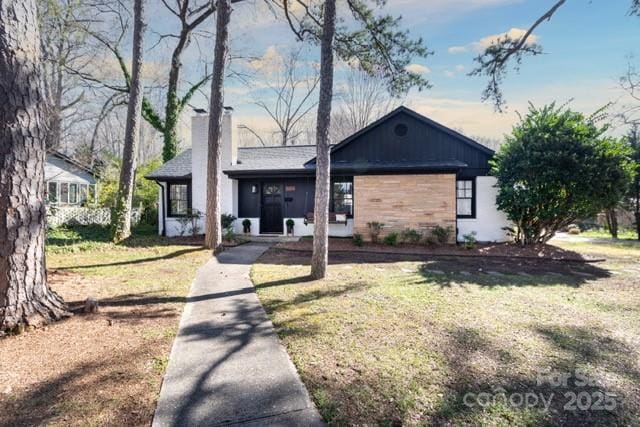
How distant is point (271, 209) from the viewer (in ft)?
46.7

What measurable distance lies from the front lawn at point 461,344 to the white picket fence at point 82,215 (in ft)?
44.3

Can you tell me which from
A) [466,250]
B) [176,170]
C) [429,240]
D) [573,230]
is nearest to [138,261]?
[176,170]

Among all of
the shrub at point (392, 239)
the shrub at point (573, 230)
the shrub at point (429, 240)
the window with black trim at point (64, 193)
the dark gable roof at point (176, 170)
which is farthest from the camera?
the window with black trim at point (64, 193)

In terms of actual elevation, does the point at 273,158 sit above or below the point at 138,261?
above

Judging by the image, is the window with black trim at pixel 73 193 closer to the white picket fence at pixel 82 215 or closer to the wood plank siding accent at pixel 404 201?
the white picket fence at pixel 82 215

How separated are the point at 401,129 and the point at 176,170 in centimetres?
1004

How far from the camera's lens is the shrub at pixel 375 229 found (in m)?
12.0

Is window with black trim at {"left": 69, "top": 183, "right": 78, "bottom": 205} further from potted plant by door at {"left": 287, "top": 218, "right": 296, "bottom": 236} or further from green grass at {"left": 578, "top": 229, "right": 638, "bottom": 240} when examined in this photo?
green grass at {"left": 578, "top": 229, "right": 638, "bottom": 240}

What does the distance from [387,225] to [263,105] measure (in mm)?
26067

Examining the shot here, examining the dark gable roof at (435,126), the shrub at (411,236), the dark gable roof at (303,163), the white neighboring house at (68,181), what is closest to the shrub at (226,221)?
the dark gable roof at (303,163)

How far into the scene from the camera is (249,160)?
1546 centimetres

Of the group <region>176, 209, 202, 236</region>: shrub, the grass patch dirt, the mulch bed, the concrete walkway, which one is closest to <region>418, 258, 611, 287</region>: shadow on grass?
the mulch bed

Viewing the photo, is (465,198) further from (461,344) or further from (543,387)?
(543,387)

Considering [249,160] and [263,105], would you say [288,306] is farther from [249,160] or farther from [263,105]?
[263,105]
